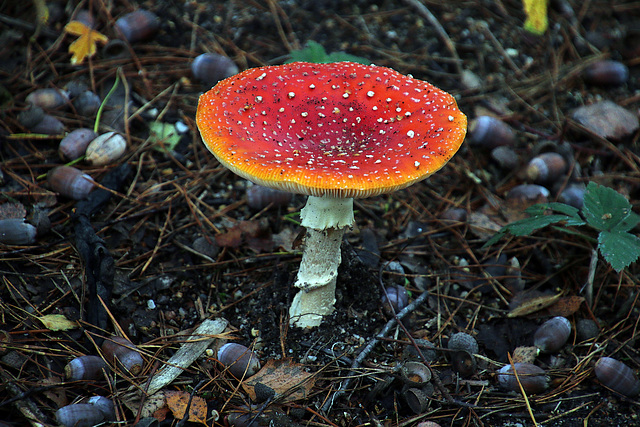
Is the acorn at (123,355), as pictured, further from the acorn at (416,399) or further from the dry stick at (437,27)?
the dry stick at (437,27)

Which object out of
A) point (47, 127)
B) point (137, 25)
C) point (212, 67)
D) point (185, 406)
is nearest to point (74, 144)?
point (47, 127)

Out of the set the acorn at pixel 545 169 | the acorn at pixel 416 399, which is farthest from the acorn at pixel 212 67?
the acorn at pixel 416 399

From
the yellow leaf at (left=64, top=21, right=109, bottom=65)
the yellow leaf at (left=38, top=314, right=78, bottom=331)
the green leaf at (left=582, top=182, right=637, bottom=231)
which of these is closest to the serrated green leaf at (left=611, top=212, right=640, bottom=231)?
the green leaf at (left=582, top=182, right=637, bottom=231)

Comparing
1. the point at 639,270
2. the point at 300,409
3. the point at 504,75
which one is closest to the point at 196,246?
the point at 300,409

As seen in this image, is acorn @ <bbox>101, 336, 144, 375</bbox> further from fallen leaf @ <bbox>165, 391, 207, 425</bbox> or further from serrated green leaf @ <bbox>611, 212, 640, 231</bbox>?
serrated green leaf @ <bbox>611, 212, 640, 231</bbox>

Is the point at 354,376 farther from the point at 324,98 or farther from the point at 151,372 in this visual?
the point at 324,98
